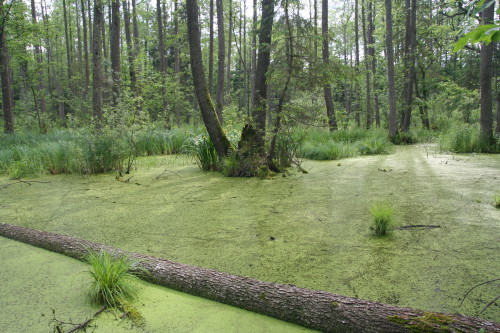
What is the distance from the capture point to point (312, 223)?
300cm

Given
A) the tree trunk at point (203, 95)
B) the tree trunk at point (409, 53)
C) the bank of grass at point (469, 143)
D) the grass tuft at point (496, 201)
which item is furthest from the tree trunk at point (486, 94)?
the tree trunk at point (203, 95)

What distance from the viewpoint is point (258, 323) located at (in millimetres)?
1606

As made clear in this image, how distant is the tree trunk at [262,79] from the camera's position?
5.03 m

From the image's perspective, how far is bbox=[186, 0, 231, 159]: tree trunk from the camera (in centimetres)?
527

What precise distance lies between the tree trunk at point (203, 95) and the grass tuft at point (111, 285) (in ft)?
12.4

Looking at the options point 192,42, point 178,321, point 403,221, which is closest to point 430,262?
point 403,221

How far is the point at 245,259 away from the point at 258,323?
0.74 metres

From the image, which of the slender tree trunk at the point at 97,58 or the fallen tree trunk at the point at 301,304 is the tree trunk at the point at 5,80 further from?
the fallen tree trunk at the point at 301,304

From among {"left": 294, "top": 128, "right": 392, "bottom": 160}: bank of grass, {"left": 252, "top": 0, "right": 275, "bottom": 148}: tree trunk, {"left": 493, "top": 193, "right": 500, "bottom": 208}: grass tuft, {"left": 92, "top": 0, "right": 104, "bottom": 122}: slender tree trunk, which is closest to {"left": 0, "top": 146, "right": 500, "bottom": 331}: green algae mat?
{"left": 493, "top": 193, "right": 500, "bottom": 208}: grass tuft

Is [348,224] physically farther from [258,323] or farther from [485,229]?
[258,323]

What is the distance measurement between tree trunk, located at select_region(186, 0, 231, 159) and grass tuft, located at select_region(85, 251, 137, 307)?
3.78 meters

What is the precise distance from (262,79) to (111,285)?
169 inches

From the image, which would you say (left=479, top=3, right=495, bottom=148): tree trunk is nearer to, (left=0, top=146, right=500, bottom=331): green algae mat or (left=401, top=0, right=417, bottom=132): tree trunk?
(left=0, top=146, right=500, bottom=331): green algae mat

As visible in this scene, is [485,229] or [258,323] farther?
[485,229]
